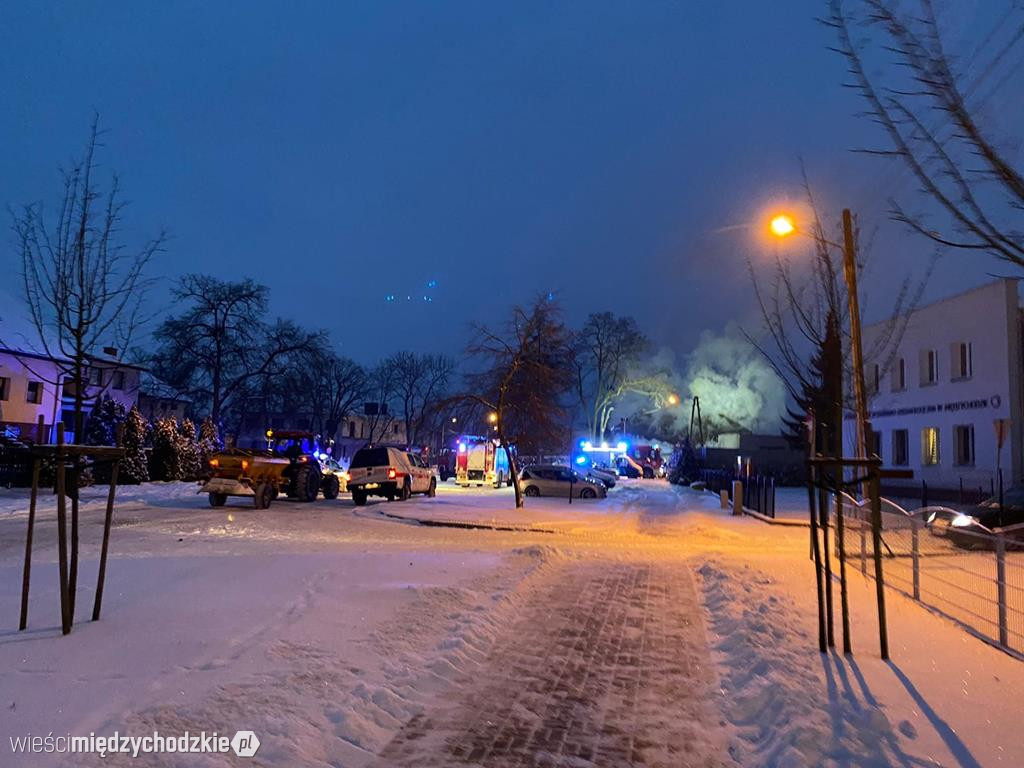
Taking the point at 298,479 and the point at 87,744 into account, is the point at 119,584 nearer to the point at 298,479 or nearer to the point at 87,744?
the point at 87,744

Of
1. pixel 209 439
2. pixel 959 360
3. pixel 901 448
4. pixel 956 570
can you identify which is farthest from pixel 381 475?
pixel 901 448

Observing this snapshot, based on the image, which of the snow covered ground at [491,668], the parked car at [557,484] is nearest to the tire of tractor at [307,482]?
the parked car at [557,484]

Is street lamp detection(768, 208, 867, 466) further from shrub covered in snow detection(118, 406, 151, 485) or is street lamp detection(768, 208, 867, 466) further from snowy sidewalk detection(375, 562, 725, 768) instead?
shrub covered in snow detection(118, 406, 151, 485)

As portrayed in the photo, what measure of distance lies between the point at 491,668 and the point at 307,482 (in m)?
21.8

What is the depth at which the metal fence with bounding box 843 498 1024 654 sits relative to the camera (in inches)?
312

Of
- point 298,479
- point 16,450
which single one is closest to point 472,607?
A: point 298,479

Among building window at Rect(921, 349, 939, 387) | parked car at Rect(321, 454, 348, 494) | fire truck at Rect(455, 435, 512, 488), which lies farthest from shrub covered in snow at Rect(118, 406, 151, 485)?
building window at Rect(921, 349, 939, 387)

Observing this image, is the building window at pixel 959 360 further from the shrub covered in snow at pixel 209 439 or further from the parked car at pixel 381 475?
the shrub covered in snow at pixel 209 439

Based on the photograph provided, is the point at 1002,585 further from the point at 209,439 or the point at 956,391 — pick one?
the point at 209,439

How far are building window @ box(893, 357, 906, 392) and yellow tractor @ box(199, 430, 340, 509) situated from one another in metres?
26.0

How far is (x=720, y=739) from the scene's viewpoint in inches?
208

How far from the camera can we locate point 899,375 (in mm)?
36969

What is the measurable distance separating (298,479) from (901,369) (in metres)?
27.0

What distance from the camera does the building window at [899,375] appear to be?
36531mm
